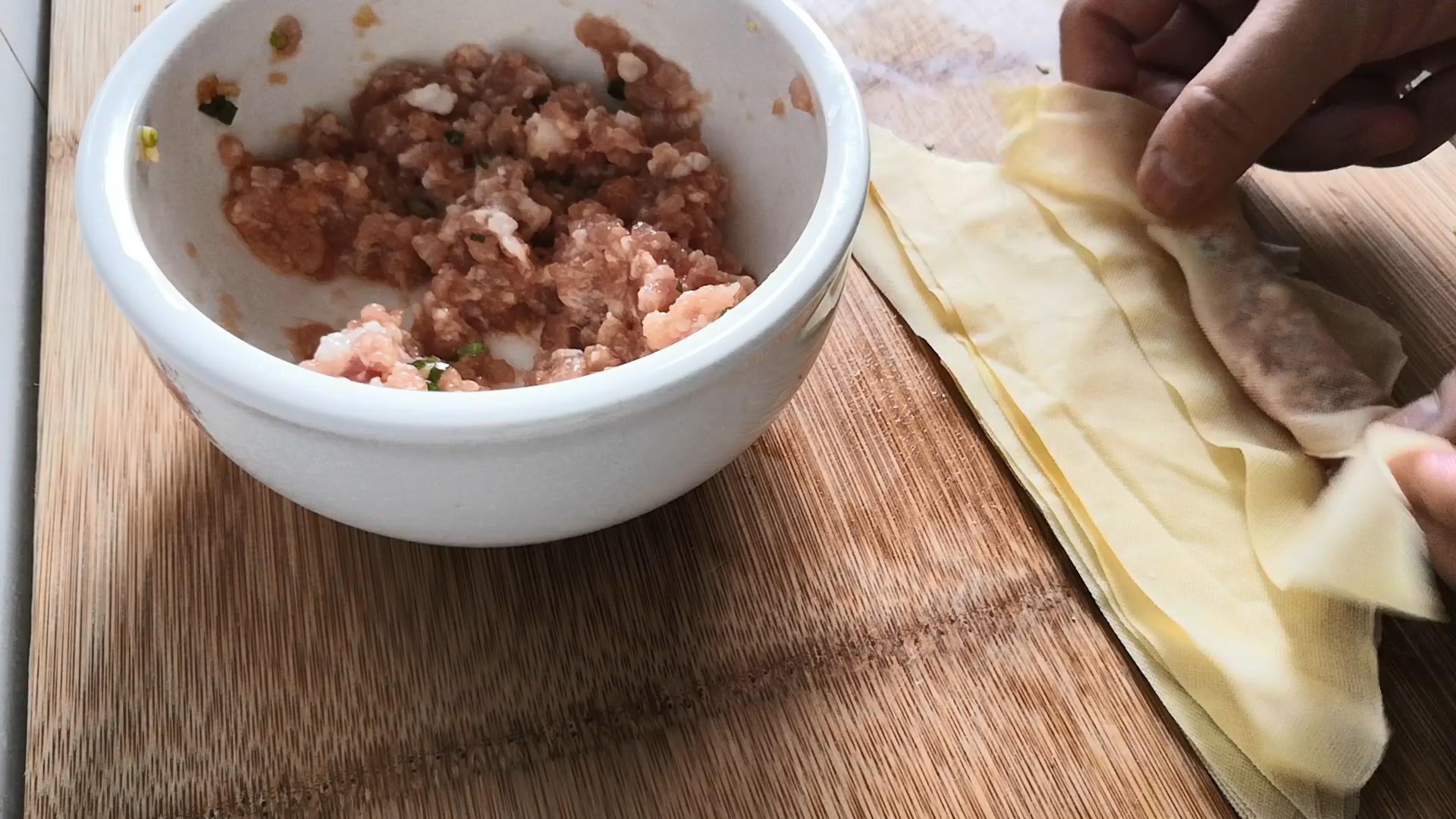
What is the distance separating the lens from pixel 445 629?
64 centimetres

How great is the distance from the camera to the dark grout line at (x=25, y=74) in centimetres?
85

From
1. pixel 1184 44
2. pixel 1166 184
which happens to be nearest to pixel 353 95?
pixel 1166 184

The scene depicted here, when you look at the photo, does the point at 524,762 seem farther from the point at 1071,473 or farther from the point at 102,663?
the point at 1071,473

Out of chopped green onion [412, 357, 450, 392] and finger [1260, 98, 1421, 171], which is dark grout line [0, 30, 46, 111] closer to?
chopped green onion [412, 357, 450, 392]

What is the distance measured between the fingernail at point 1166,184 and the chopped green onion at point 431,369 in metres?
0.51

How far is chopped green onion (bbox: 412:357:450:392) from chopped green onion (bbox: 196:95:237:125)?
0.20 m

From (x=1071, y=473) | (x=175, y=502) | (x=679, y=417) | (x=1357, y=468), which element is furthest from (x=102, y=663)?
(x=1357, y=468)

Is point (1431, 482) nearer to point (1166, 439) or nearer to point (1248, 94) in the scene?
point (1166, 439)

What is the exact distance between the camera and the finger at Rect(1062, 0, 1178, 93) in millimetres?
877

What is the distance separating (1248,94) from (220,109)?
657mm

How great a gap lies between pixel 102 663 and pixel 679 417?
37cm

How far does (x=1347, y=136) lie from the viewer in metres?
0.88

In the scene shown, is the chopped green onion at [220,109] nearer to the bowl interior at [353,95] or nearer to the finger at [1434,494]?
the bowl interior at [353,95]

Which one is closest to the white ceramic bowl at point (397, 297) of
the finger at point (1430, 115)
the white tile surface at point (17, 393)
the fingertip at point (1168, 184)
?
the white tile surface at point (17, 393)
